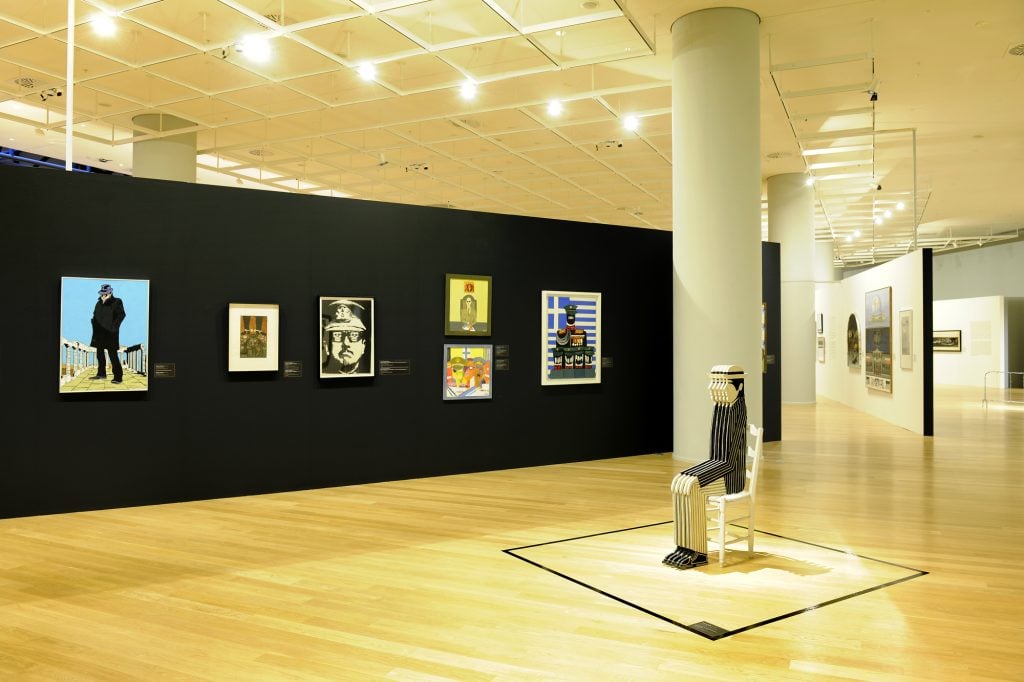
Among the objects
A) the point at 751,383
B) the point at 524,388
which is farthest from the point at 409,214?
the point at 751,383

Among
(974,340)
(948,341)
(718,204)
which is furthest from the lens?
(948,341)

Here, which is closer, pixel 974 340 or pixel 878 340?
pixel 878 340

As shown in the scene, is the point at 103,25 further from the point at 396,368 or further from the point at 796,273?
the point at 796,273

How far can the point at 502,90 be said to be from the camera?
1352cm

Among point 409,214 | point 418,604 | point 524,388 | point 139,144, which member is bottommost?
point 418,604

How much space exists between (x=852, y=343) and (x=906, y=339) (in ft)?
17.9

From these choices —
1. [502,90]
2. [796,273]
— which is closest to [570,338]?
[502,90]

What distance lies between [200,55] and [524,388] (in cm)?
739

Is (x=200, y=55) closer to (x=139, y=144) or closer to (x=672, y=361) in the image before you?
(x=139, y=144)

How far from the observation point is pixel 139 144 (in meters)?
15.3

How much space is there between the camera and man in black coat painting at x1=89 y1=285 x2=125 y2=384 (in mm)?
6891

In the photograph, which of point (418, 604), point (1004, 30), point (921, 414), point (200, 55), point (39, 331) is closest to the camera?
point (418, 604)

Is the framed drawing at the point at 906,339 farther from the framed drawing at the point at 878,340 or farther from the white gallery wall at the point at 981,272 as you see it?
the white gallery wall at the point at 981,272

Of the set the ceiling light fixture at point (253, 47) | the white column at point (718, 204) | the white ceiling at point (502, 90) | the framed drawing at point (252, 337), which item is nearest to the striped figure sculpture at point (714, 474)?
the white column at point (718, 204)
